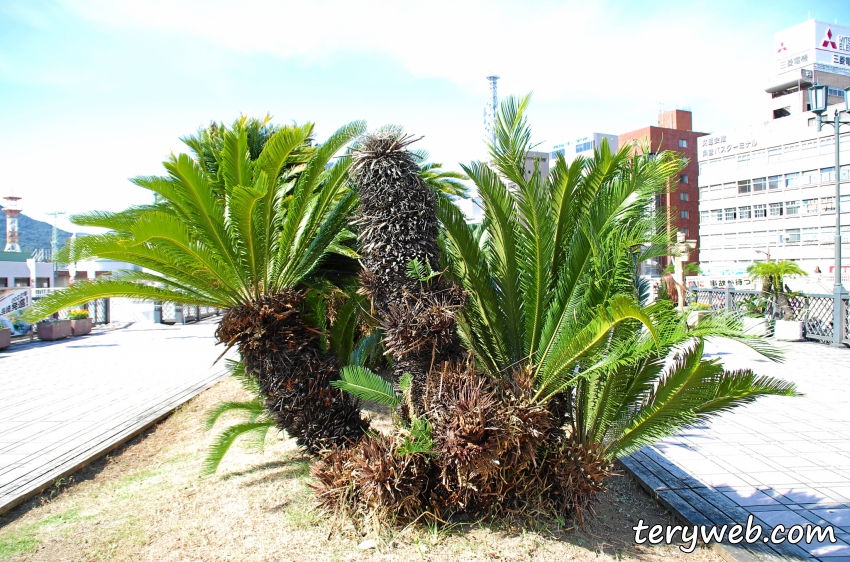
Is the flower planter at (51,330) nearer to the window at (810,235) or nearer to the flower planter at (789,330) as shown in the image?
the flower planter at (789,330)

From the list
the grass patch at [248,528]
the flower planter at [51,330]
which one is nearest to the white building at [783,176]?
the grass patch at [248,528]

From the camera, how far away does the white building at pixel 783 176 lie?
45656 millimetres

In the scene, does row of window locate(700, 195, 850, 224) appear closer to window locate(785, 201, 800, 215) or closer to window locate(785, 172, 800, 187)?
window locate(785, 201, 800, 215)

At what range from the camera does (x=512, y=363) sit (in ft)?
14.1

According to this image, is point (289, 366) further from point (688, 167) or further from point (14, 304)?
point (688, 167)

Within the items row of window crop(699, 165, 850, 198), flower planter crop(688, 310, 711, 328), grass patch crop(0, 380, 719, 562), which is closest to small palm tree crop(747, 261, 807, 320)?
grass patch crop(0, 380, 719, 562)

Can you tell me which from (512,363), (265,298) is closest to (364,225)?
(265,298)

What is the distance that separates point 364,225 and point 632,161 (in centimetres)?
208

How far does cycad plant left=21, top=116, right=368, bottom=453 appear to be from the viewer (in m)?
4.32

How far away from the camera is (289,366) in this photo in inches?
181

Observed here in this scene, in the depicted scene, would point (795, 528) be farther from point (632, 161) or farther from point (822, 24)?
point (822, 24)

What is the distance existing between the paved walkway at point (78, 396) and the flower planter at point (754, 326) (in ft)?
19.2

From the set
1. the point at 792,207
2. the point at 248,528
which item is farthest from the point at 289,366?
the point at 792,207

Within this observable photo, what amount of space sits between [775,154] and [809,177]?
3856 mm
